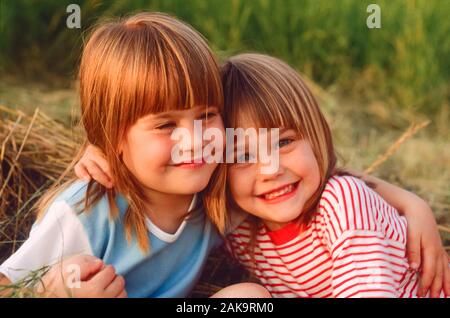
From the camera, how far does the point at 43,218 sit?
1915 millimetres

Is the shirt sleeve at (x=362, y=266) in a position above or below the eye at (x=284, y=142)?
below

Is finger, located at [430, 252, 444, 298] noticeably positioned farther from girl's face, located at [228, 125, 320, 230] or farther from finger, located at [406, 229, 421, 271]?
girl's face, located at [228, 125, 320, 230]

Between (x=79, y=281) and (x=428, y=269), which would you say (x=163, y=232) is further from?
(x=428, y=269)

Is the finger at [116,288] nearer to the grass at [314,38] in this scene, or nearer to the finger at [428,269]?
the finger at [428,269]

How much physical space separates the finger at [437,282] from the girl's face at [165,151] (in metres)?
0.70

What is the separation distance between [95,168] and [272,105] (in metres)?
0.50

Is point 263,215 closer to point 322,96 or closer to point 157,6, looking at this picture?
point 322,96

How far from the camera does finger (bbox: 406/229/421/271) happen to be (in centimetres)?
204

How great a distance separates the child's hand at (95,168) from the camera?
196 cm

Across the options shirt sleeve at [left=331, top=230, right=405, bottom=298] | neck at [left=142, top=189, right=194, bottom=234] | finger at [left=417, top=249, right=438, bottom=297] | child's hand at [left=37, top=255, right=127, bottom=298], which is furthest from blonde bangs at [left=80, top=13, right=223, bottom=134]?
finger at [left=417, top=249, right=438, bottom=297]

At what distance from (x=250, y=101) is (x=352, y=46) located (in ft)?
7.48

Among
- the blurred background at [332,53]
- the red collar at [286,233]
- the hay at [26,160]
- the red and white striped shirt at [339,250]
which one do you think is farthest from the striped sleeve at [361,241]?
the blurred background at [332,53]
